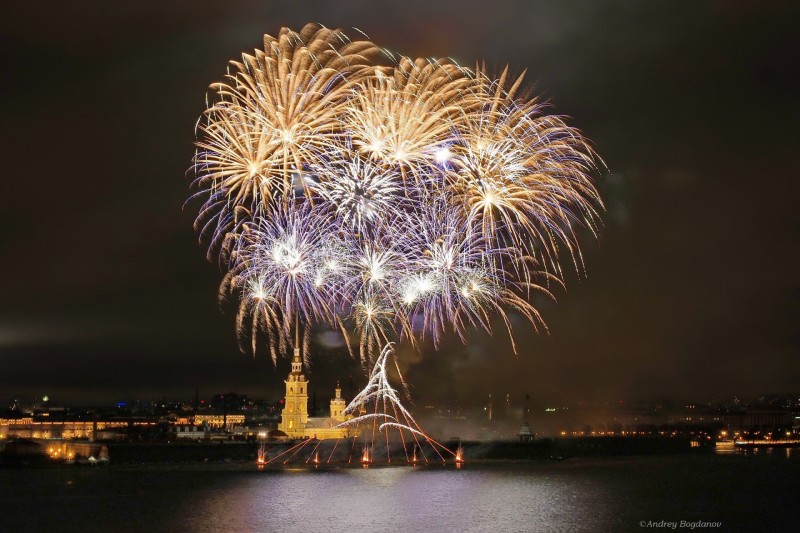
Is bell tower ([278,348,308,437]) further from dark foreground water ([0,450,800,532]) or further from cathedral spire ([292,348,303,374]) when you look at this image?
dark foreground water ([0,450,800,532])

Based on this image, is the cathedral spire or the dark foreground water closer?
the dark foreground water

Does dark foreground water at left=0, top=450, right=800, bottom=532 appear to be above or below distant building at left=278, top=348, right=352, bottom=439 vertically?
below

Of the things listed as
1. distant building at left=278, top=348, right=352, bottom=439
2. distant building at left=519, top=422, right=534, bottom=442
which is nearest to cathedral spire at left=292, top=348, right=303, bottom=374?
distant building at left=278, top=348, right=352, bottom=439

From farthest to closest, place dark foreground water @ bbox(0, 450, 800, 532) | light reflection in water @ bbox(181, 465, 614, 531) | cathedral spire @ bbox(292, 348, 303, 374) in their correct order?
cathedral spire @ bbox(292, 348, 303, 374), dark foreground water @ bbox(0, 450, 800, 532), light reflection in water @ bbox(181, 465, 614, 531)

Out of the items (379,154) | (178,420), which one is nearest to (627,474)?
(379,154)

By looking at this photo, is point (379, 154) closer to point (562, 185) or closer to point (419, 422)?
point (562, 185)

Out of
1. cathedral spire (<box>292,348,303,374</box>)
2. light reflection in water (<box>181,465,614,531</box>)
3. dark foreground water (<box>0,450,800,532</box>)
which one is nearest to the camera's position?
light reflection in water (<box>181,465,614,531</box>)

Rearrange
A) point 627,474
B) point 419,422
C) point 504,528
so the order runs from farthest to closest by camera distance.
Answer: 1. point 419,422
2. point 627,474
3. point 504,528

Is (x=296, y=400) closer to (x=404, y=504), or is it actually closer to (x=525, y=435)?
(x=525, y=435)
